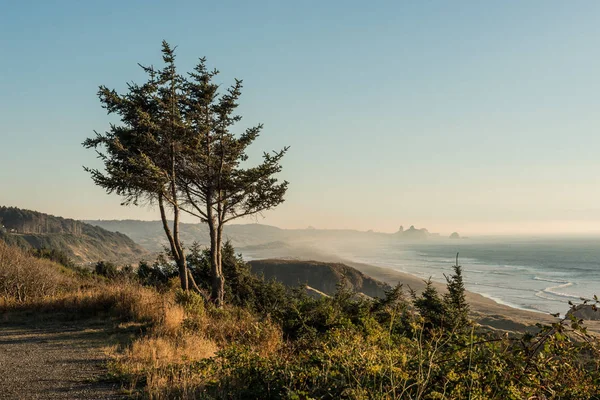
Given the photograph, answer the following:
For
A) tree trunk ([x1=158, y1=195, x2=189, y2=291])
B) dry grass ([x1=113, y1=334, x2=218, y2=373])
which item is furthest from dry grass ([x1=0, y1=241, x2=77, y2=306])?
dry grass ([x1=113, y1=334, x2=218, y2=373])

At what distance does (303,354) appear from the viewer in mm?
5645

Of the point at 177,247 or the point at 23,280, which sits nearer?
the point at 23,280

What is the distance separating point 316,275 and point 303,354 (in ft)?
203

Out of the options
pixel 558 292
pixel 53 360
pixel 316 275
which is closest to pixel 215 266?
pixel 53 360

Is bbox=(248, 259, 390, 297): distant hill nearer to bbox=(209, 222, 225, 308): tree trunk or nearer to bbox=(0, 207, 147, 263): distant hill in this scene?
bbox=(209, 222, 225, 308): tree trunk

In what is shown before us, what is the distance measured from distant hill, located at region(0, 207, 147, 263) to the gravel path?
367 ft

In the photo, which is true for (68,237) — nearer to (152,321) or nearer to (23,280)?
(23,280)

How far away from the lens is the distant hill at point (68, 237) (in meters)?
115

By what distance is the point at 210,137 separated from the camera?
20562mm

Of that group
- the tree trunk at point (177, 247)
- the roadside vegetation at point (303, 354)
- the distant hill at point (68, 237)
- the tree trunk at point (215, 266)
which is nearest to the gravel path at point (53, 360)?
the roadside vegetation at point (303, 354)

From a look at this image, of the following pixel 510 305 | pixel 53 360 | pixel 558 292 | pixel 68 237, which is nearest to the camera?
pixel 53 360

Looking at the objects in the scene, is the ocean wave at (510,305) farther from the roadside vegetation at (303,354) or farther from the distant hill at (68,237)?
the distant hill at (68,237)

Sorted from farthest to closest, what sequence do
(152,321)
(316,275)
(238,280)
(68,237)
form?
(68,237)
(316,275)
(238,280)
(152,321)

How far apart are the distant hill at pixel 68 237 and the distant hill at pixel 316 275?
66.7 m
